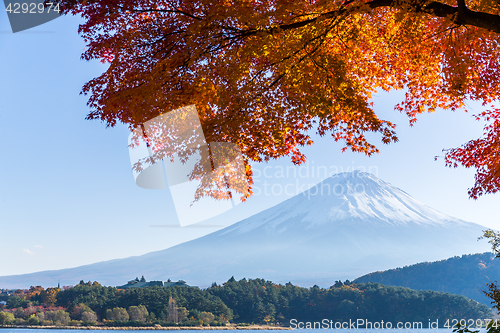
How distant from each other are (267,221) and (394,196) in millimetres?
37147

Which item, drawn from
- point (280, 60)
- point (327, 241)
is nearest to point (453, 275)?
point (327, 241)

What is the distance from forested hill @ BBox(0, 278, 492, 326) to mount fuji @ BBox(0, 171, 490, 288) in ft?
136

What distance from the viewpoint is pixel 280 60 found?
475 centimetres

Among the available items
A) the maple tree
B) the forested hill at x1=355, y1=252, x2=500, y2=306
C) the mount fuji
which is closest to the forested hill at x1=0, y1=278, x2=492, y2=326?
the forested hill at x1=355, y1=252, x2=500, y2=306

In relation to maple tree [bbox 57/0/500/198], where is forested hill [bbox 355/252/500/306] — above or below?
below

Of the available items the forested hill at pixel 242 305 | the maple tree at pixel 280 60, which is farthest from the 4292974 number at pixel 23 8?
the forested hill at pixel 242 305

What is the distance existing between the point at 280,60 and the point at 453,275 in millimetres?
84037

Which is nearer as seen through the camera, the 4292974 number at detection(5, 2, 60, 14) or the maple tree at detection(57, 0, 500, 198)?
the maple tree at detection(57, 0, 500, 198)

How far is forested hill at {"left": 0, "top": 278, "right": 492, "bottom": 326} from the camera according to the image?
177ft

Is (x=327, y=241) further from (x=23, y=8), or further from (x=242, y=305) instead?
(x=23, y=8)

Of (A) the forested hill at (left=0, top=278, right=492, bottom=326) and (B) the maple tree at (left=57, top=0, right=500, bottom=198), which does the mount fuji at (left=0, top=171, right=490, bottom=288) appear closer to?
(A) the forested hill at (left=0, top=278, right=492, bottom=326)

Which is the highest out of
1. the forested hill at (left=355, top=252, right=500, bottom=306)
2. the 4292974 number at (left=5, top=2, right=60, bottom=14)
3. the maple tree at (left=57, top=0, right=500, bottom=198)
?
the 4292974 number at (left=5, top=2, right=60, bottom=14)

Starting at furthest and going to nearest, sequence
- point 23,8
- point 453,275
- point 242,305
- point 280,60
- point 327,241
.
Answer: point 327,241, point 453,275, point 242,305, point 23,8, point 280,60

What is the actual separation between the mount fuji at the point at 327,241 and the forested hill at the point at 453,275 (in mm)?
32353
